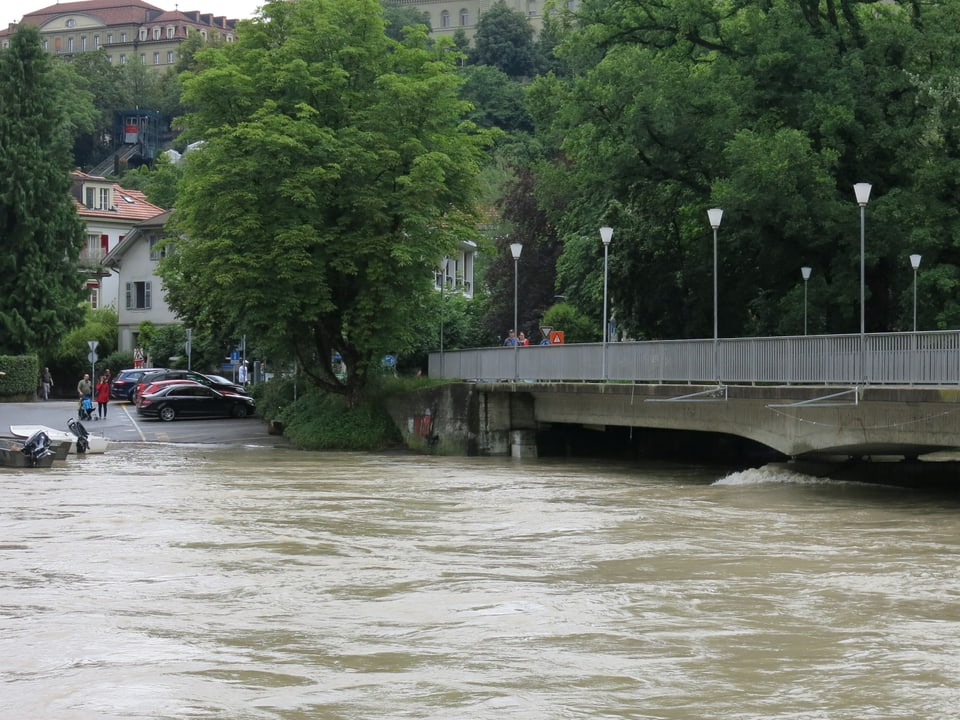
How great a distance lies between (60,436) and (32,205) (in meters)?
35.7

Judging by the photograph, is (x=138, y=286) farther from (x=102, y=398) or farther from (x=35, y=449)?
(x=35, y=449)

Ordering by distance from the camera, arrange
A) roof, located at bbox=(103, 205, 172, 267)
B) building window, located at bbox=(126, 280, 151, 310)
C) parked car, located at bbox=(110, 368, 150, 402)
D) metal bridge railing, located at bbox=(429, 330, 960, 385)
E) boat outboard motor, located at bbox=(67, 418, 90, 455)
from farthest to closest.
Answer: building window, located at bbox=(126, 280, 151, 310) < roof, located at bbox=(103, 205, 172, 267) < parked car, located at bbox=(110, 368, 150, 402) < boat outboard motor, located at bbox=(67, 418, 90, 455) < metal bridge railing, located at bbox=(429, 330, 960, 385)

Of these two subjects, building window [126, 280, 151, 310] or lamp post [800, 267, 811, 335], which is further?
building window [126, 280, 151, 310]

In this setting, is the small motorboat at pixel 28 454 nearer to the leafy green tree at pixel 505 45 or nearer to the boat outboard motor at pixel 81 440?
the boat outboard motor at pixel 81 440

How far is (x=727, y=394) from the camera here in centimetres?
3188

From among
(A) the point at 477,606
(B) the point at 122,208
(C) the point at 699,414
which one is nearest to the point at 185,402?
(C) the point at 699,414

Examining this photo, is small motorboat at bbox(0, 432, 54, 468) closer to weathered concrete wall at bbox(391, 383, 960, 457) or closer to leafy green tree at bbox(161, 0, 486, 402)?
leafy green tree at bbox(161, 0, 486, 402)

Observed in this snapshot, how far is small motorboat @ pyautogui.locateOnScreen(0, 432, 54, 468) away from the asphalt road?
10.9m

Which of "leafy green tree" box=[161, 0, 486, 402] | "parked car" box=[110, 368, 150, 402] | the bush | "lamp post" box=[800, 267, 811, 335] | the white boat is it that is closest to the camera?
the white boat

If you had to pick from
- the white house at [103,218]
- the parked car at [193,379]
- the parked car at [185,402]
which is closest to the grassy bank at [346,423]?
the parked car at [185,402]

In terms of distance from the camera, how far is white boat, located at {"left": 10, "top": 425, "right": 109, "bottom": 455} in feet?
125

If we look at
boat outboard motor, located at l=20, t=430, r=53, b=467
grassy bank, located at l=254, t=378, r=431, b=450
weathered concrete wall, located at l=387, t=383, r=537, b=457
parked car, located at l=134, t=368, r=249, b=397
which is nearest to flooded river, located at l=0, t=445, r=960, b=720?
boat outboard motor, located at l=20, t=430, r=53, b=467

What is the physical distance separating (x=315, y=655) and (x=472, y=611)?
8.60 ft

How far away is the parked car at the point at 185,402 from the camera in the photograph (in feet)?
184
